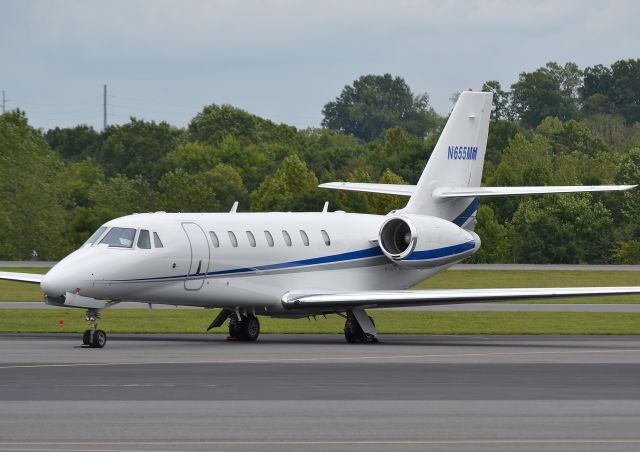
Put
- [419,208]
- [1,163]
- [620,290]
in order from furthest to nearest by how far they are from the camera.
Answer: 1. [1,163]
2. [419,208]
3. [620,290]

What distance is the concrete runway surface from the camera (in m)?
14.9

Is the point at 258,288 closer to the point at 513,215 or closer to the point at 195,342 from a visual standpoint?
the point at 195,342

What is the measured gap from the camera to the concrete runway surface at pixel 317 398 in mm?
14938

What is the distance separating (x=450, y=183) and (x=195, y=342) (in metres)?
8.28

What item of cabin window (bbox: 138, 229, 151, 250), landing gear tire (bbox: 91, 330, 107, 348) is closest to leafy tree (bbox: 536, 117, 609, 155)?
cabin window (bbox: 138, 229, 151, 250)

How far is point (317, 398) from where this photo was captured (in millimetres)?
18719

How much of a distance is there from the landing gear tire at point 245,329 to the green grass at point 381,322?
134 inches

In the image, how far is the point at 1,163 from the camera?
8675 centimetres

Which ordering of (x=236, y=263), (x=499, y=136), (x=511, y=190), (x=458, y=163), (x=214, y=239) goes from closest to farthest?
(x=214, y=239) < (x=236, y=263) < (x=511, y=190) < (x=458, y=163) < (x=499, y=136)

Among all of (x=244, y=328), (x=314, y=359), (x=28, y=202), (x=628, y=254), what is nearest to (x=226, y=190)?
(x=28, y=202)

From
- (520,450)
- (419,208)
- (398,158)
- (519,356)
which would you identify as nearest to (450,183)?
(419,208)

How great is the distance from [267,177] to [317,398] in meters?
79.1

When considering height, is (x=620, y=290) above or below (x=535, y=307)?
above

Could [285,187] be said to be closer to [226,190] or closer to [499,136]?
[226,190]
